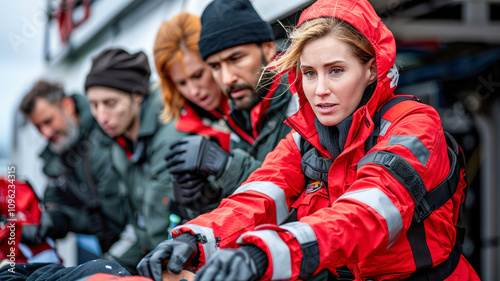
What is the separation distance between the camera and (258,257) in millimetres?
976

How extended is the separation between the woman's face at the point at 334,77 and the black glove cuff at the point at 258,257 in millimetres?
479

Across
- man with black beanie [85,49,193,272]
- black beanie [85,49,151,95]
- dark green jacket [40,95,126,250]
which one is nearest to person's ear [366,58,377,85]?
man with black beanie [85,49,193,272]

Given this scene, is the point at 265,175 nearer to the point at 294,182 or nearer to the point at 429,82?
the point at 294,182

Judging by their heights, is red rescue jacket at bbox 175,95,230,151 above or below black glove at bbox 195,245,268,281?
below

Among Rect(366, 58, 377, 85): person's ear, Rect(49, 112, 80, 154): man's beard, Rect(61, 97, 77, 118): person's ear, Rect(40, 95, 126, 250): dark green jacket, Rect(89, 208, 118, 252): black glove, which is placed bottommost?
Rect(89, 208, 118, 252): black glove

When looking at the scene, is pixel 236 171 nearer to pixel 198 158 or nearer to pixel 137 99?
pixel 198 158

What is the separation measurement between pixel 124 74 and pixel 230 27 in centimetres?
125

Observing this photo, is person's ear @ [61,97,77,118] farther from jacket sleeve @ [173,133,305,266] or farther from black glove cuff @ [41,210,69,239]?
jacket sleeve @ [173,133,305,266]

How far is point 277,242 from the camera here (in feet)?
3.25

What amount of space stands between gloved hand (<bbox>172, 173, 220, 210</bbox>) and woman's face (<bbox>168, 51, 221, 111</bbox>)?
1.78 feet

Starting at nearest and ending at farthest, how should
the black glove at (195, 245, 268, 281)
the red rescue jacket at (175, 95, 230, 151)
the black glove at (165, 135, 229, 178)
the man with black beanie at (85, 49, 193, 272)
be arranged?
1. the black glove at (195, 245, 268, 281)
2. the black glove at (165, 135, 229, 178)
3. the red rescue jacket at (175, 95, 230, 151)
4. the man with black beanie at (85, 49, 193, 272)

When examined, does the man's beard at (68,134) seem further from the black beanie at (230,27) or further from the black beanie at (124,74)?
the black beanie at (230,27)

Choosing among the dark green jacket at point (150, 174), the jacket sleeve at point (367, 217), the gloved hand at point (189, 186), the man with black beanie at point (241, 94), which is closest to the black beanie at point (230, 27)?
the man with black beanie at point (241, 94)

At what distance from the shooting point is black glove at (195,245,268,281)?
94cm
